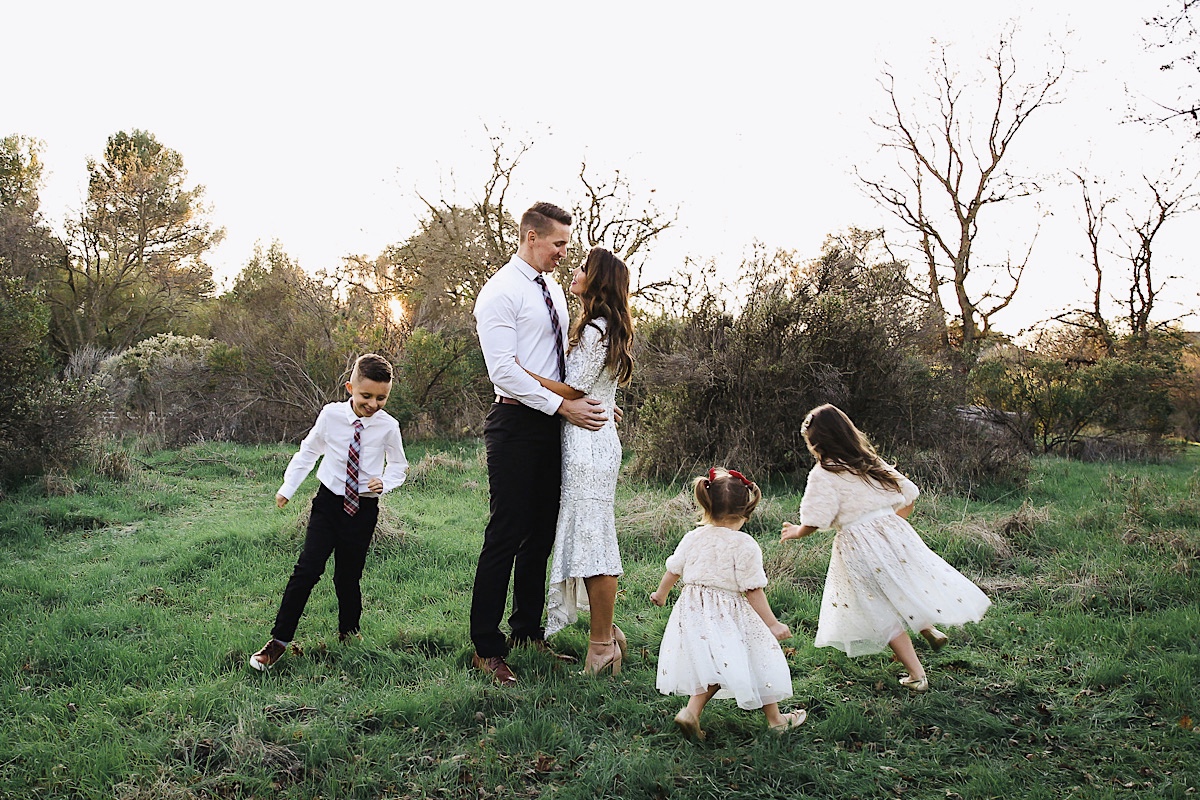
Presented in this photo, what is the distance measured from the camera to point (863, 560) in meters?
4.34

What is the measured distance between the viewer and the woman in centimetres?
421

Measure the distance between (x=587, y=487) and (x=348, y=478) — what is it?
1.27 meters

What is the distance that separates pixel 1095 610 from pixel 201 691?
4947mm

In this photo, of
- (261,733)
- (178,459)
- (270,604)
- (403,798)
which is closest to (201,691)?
(261,733)

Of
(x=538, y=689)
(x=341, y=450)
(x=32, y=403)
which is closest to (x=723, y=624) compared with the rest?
(x=538, y=689)

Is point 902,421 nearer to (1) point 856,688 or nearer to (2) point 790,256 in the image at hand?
(2) point 790,256

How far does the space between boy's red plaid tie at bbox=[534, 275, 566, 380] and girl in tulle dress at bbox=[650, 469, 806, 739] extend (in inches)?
38.8

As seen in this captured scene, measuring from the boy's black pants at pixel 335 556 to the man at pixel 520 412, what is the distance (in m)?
0.76

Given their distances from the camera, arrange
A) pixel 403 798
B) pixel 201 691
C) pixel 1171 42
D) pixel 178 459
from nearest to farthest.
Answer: pixel 403 798, pixel 201 691, pixel 1171 42, pixel 178 459

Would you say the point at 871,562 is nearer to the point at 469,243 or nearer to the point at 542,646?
the point at 542,646

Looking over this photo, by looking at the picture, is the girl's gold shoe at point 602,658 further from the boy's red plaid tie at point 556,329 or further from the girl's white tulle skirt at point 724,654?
the boy's red plaid tie at point 556,329

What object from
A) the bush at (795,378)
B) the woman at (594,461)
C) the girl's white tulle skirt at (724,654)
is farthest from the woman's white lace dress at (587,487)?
the bush at (795,378)

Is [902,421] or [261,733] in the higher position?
[902,421]

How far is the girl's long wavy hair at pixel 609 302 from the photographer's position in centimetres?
422
